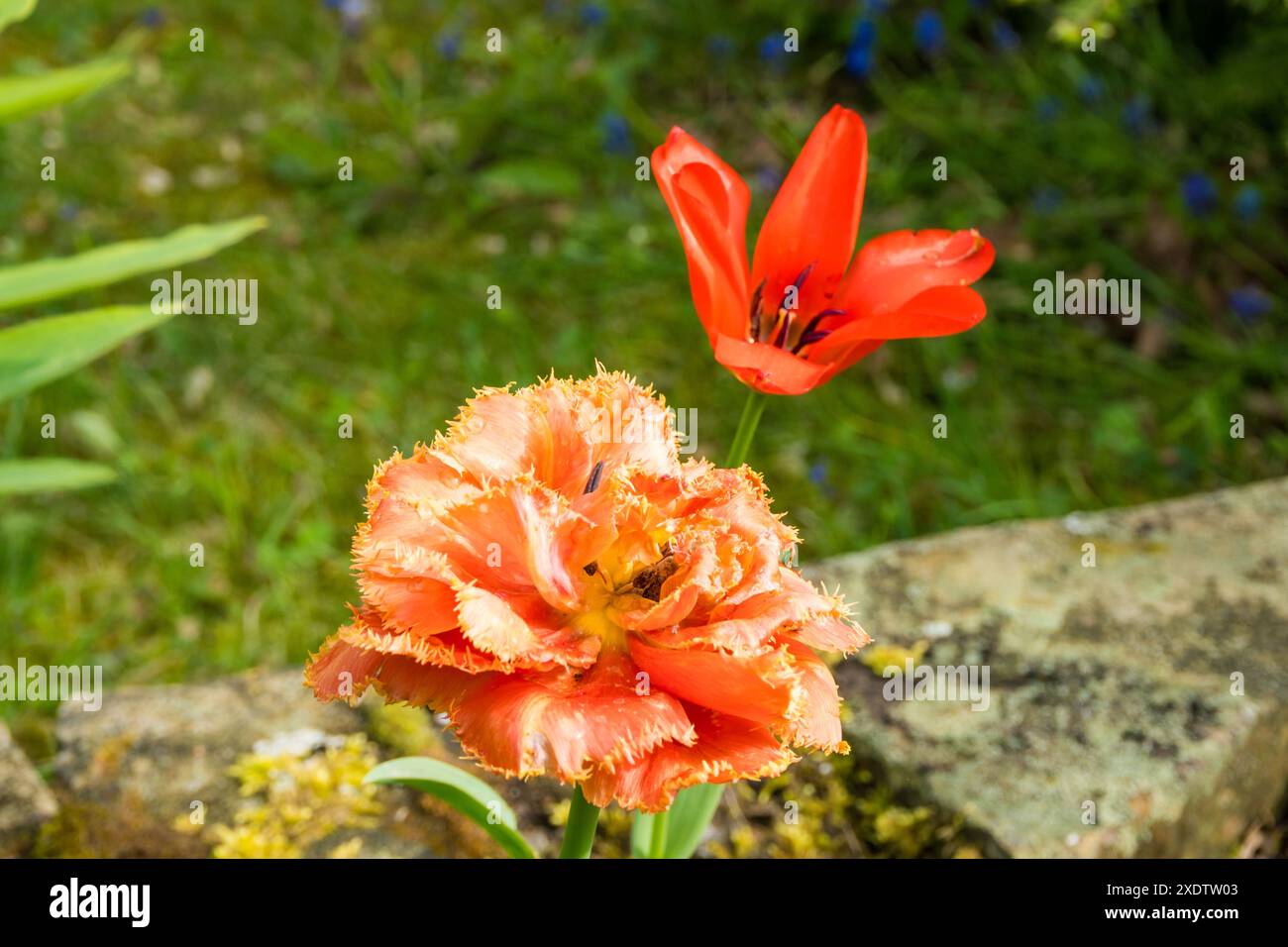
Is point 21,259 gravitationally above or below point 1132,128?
below

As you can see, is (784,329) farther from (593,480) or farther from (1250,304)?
(1250,304)

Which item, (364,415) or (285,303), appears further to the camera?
(285,303)

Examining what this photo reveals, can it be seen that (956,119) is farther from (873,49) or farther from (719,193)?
(719,193)

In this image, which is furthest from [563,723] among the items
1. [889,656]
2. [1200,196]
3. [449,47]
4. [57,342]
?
[449,47]

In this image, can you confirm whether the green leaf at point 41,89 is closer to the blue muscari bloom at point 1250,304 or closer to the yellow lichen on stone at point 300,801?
the yellow lichen on stone at point 300,801
